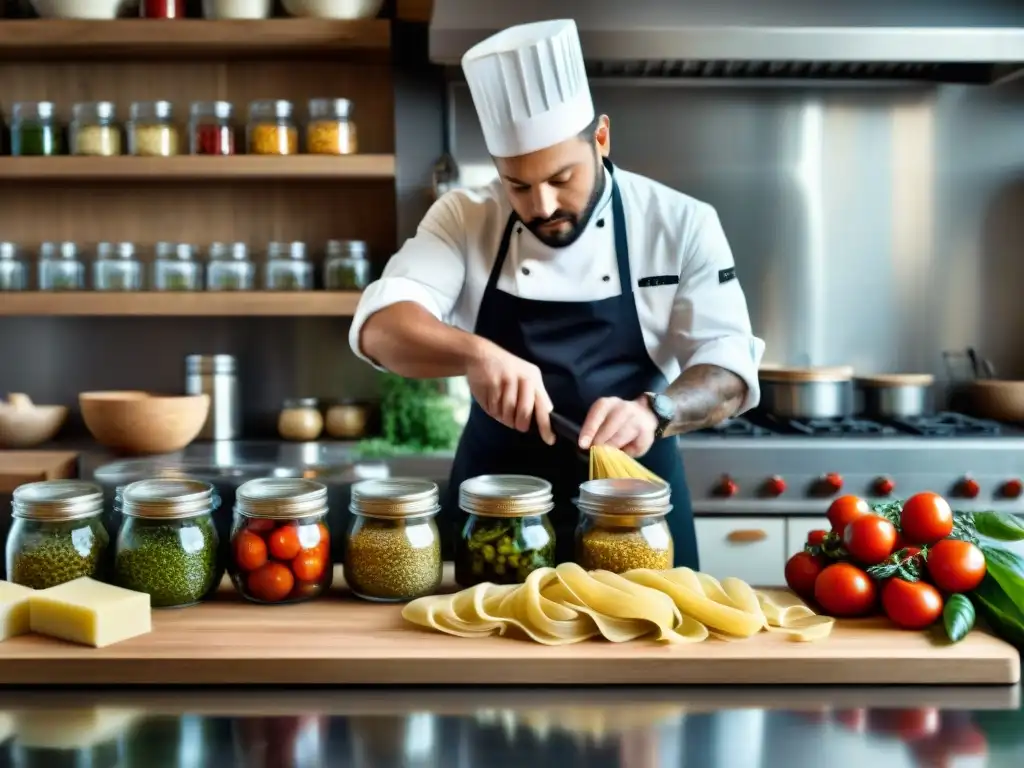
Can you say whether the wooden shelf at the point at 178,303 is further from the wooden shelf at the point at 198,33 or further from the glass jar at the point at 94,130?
the wooden shelf at the point at 198,33

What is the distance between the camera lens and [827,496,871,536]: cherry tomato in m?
1.35

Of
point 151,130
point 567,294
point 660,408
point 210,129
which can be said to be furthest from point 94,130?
point 660,408

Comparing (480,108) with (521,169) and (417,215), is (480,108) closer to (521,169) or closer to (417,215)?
(521,169)

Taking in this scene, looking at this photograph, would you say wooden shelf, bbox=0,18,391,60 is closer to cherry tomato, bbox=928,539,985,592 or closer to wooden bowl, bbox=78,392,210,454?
wooden bowl, bbox=78,392,210,454

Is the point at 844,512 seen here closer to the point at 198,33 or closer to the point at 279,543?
the point at 279,543

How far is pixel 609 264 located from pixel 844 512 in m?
0.85

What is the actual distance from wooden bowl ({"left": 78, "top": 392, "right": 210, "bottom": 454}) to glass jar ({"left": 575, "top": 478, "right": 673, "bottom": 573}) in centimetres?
183

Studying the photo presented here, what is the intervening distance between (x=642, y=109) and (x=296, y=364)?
1373 millimetres

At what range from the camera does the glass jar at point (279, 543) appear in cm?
127

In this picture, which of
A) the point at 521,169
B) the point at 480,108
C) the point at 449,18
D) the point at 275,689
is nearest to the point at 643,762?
the point at 275,689

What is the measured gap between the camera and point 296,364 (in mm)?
3332

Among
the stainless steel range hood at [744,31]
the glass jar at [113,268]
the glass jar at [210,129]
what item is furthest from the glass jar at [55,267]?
the stainless steel range hood at [744,31]

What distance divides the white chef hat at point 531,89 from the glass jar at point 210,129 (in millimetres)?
1414

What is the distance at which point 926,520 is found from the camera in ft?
4.23
